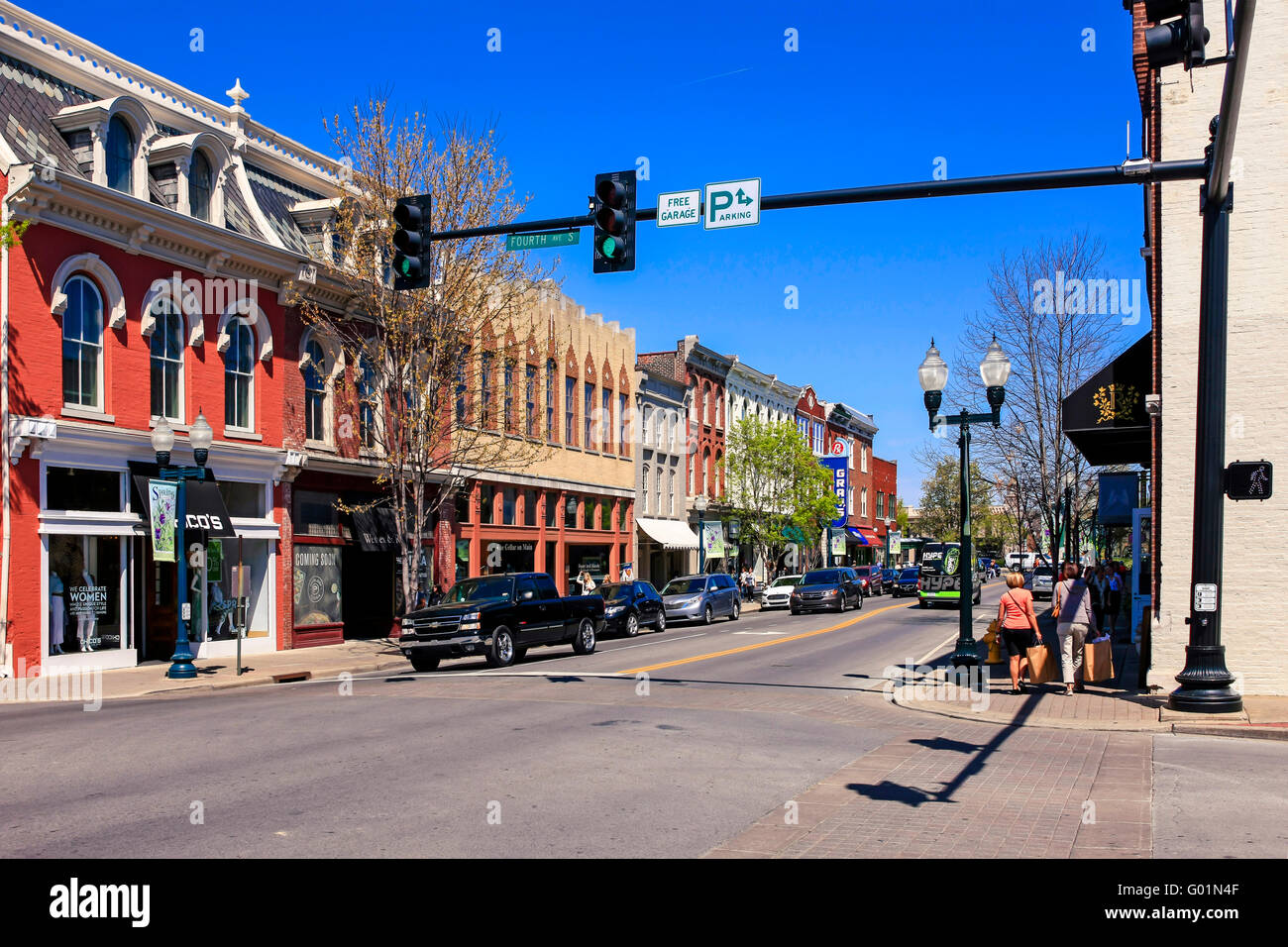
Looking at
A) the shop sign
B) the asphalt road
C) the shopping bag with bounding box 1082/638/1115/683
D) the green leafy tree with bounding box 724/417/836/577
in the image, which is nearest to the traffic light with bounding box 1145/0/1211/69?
the asphalt road

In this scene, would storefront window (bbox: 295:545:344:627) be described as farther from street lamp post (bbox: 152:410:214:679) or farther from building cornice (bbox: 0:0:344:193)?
building cornice (bbox: 0:0:344:193)

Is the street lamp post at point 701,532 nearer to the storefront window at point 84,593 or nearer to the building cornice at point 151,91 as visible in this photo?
the building cornice at point 151,91

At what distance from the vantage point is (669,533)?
51281mm

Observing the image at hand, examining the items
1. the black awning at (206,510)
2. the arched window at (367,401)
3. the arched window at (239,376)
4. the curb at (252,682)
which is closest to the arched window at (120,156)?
the arched window at (239,376)

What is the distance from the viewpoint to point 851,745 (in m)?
11.8

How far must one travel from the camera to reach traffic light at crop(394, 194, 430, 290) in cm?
1373

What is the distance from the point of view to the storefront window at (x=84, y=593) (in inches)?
806

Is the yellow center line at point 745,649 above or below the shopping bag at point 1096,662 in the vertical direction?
below

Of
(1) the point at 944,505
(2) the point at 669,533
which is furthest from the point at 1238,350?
(1) the point at 944,505

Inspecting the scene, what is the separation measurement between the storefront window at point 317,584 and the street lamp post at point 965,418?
54.1ft

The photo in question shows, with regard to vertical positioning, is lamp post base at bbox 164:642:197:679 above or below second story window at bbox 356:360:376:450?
below

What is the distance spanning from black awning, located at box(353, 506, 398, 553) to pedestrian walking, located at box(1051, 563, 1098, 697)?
18.1 metres

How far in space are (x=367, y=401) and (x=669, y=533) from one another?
25.4 m

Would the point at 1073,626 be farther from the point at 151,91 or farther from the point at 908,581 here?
the point at 908,581
